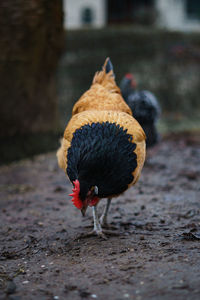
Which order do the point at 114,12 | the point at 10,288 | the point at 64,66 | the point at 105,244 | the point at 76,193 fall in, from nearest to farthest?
the point at 10,288 < the point at 76,193 < the point at 105,244 < the point at 64,66 < the point at 114,12

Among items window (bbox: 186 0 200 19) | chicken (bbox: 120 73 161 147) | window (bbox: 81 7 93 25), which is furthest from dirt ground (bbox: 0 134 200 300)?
window (bbox: 186 0 200 19)

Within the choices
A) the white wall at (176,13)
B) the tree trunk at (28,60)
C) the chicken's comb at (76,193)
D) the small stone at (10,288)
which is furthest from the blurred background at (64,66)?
the white wall at (176,13)

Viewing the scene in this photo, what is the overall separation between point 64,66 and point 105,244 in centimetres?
696

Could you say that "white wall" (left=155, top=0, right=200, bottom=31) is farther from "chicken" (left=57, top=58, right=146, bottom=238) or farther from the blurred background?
"chicken" (left=57, top=58, right=146, bottom=238)

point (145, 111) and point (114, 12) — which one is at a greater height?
point (114, 12)

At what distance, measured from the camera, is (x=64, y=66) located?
9.59 m

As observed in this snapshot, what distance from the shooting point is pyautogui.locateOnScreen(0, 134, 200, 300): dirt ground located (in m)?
2.49

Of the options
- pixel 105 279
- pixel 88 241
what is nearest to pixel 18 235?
pixel 88 241

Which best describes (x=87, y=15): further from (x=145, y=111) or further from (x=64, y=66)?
(x=145, y=111)

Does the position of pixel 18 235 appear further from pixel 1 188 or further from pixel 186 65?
pixel 186 65

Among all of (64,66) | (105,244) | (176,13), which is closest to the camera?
(105,244)

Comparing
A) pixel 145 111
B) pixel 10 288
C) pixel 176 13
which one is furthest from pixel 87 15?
pixel 10 288

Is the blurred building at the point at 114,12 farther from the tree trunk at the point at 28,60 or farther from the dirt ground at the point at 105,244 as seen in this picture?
the dirt ground at the point at 105,244

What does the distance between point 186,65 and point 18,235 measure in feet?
26.2
